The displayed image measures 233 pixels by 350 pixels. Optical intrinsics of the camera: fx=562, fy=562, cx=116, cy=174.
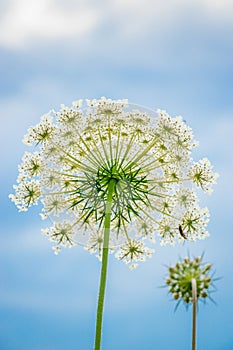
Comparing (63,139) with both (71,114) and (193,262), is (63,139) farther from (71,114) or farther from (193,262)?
(193,262)

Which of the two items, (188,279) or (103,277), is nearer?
(188,279)

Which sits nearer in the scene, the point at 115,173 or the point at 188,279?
the point at 188,279

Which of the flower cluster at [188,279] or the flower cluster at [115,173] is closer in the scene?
the flower cluster at [188,279]

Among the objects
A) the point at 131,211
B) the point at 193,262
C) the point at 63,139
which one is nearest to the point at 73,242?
the point at 131,211

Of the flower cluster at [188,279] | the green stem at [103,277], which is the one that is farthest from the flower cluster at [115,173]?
the flower cluster at [188,279]

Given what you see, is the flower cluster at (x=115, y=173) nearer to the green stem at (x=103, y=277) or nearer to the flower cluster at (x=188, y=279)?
the green stem at (x=103, y=277)

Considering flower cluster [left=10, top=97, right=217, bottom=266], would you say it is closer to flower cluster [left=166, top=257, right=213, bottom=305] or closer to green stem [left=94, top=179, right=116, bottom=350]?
green stem [left=94, top=179, right=116, bottom=350]

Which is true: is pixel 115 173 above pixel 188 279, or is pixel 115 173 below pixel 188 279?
above

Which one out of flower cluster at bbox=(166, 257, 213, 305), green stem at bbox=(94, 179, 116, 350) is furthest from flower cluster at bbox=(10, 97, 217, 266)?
flower cluster at bbox=(166, 257, 213, 305)
